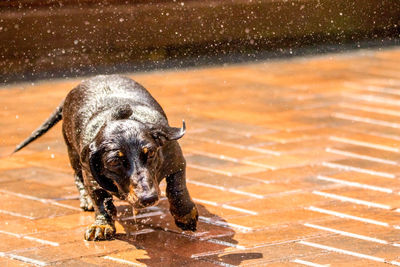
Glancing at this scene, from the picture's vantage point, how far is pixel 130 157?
416cm

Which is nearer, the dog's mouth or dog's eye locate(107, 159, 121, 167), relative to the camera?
the dog's mouth

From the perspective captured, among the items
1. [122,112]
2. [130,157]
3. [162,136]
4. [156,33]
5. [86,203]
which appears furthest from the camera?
[156,33]

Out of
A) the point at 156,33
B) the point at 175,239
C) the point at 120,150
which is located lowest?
the point at 175,239

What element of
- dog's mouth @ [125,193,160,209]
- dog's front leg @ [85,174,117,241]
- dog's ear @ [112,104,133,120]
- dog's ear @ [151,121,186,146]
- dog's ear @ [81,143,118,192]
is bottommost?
dog's front leg @ [85,174,117,241]

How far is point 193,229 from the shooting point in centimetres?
477

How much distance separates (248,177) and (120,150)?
180 cm

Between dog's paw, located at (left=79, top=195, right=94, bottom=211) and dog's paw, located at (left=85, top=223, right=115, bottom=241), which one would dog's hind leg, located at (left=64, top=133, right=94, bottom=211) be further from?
dog's paw, located at (left=85, top=223, right=115, bottom=241)

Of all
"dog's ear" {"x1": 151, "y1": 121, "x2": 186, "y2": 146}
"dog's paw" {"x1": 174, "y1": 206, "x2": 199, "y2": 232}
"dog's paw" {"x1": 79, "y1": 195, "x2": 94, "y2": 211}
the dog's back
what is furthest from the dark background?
"dog's ear" {"x1": 151, "y1": 121, "x2": 186, "y2": 146}

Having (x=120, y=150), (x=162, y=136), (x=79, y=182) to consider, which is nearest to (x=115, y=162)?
(x=120, y=150)

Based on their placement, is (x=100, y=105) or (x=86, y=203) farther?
(x=86, y=203)

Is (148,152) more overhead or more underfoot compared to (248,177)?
more overhead

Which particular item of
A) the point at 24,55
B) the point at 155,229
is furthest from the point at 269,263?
the point at 24,55

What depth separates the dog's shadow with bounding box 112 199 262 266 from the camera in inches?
172

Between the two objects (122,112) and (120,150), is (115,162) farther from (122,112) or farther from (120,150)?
(122,112)
